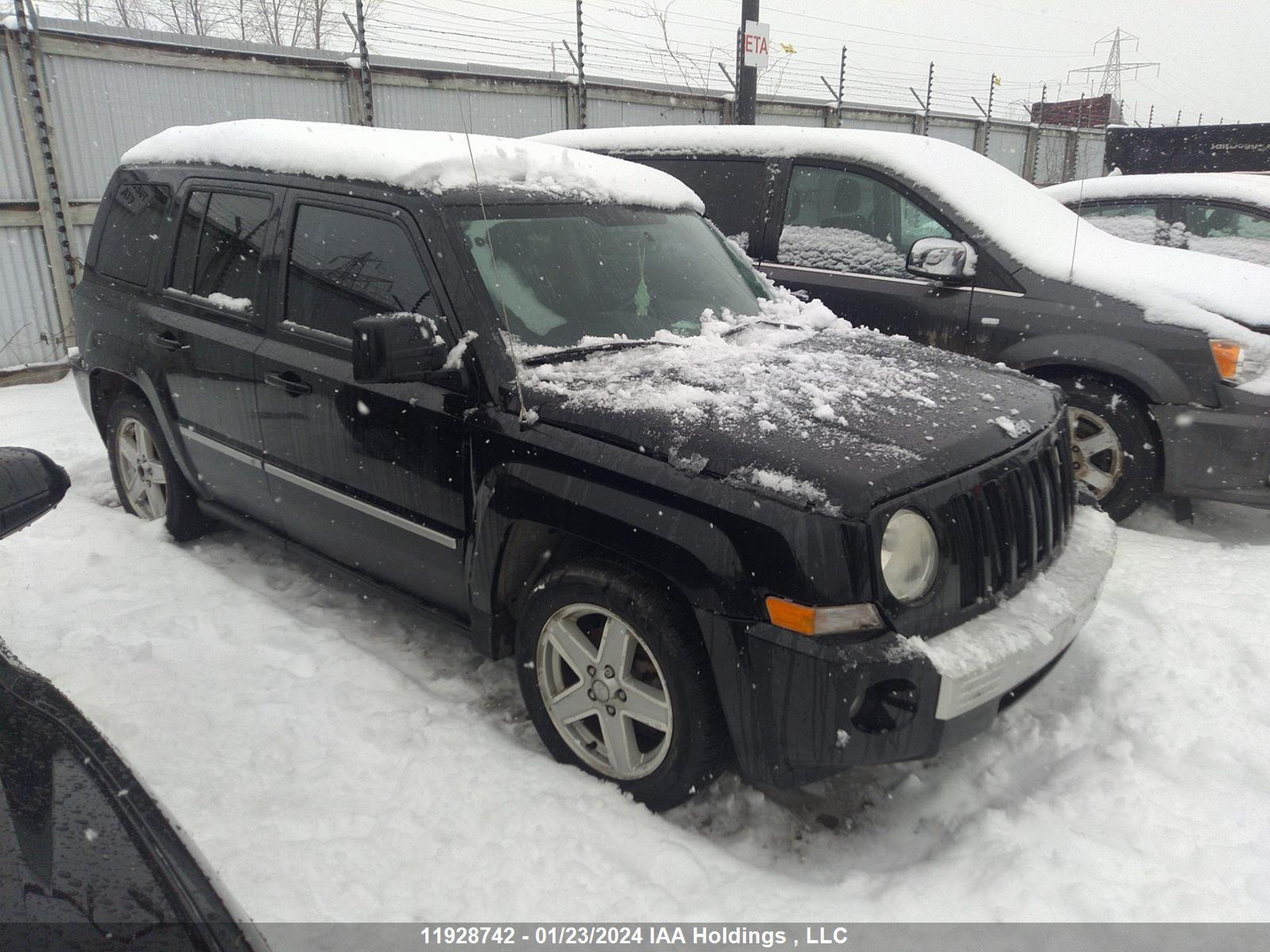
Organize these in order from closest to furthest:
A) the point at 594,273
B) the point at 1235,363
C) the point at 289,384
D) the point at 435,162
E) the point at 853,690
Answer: the point at 853,690 → the point at 435,162 → the point at 594,273 → the point at 289,384 → the point at 1235,363

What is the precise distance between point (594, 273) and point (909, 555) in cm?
163

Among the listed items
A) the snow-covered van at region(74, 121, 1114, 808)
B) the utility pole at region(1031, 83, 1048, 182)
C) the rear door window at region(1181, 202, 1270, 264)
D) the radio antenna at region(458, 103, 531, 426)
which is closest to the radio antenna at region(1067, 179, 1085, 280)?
the rear door window at region(1181, 202, 1270, 264)

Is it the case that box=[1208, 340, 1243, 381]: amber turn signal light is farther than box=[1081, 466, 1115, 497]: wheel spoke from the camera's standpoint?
No

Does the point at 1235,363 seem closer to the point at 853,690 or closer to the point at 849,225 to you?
the point at 849,225

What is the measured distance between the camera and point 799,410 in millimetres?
2613

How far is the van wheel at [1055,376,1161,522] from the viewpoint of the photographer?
4449 mm

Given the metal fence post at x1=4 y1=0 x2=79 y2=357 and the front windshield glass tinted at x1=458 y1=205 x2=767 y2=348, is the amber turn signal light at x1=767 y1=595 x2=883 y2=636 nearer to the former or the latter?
the front windshield glass tinted at x1=458 y1=205 x2=767 y2=348

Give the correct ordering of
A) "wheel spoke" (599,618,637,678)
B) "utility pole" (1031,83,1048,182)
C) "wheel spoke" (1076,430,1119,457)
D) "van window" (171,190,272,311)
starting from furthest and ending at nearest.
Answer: "utility pole" (1031,83,1048,182), "wheel spoke" (1076,430,1119,457), "van window" (171,190,272,311), "wheel spoke" (599,618,637,678)

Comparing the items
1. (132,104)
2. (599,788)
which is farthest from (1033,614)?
Answer: (132,104)

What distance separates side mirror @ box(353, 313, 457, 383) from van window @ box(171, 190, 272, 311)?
1309mm

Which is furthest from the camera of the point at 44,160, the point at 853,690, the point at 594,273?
the point at 44,160

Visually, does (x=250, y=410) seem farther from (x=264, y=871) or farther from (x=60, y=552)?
(x=264, y=871)

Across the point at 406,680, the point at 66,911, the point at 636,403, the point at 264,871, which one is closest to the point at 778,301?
the point at 636,403

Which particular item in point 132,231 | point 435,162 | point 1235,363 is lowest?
point 1235,363
